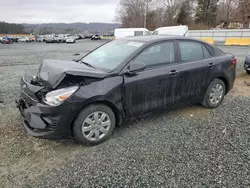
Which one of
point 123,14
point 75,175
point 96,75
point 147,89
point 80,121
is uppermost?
point 123,14

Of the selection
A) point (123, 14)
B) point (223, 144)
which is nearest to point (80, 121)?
point (223, 144)

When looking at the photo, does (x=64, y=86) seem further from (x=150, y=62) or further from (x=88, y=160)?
(x=150, y=62)

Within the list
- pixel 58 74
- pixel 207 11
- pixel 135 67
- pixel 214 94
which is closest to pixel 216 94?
pixel 214 94

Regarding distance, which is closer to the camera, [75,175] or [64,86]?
[75,175]

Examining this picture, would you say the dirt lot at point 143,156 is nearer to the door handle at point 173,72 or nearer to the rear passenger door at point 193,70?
the rear passenger door at point 193,70

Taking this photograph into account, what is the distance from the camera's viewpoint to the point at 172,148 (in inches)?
118

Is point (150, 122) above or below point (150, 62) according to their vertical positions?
below

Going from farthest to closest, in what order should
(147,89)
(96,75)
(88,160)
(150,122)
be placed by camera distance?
(150,122) → (147,89) → (96,75) → (88,160)

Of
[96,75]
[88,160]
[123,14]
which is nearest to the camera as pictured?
[88,160]

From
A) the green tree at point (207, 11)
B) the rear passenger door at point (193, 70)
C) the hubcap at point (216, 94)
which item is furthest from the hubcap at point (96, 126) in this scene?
the green tree at point (207, 11)

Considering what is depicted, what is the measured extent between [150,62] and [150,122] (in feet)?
3.61

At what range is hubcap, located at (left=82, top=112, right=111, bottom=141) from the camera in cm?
297

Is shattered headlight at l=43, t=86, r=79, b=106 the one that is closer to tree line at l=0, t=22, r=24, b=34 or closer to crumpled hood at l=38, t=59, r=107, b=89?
crumpled hood at l=38, t=59, r=107, b=89

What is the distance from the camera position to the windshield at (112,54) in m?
3.37
